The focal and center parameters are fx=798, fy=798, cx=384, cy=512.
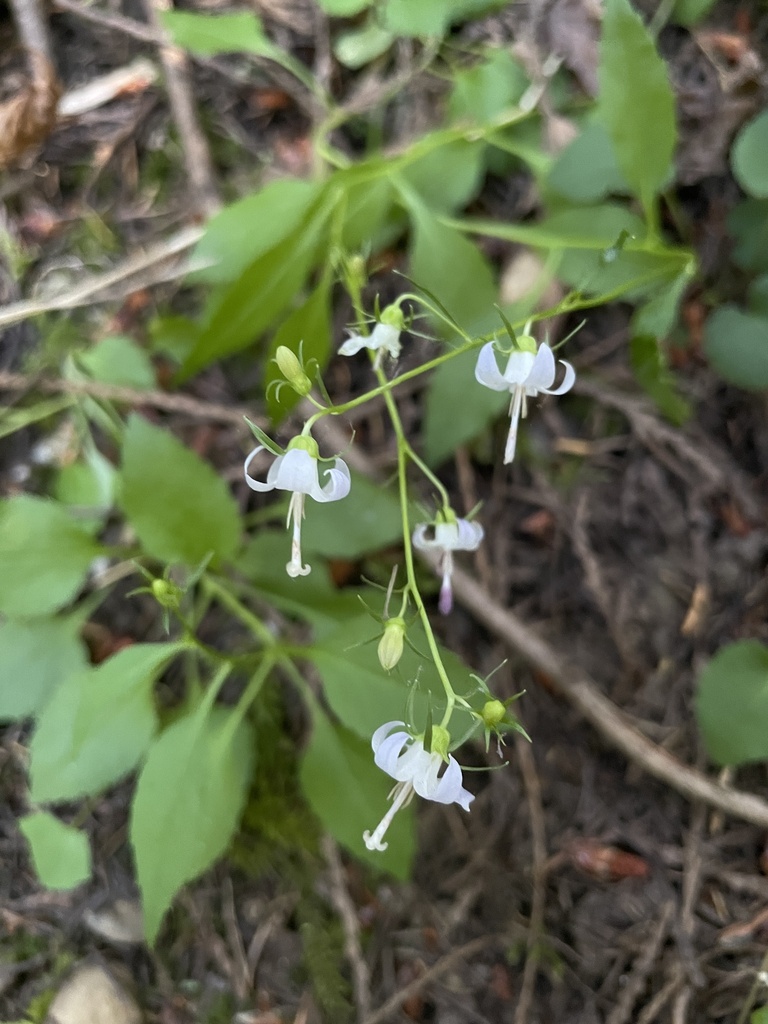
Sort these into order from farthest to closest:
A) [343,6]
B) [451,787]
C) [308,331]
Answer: [343,6]
[308,331]
[451,787]

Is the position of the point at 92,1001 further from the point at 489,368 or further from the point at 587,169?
the point at 587,169

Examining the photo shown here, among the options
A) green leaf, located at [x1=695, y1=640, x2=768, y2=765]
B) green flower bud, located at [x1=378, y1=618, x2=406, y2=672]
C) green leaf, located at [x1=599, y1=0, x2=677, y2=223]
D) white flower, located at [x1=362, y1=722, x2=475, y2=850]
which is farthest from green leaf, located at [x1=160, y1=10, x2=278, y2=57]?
green leaf, located at [x1=695, y1=640, x2=768, y2=765]

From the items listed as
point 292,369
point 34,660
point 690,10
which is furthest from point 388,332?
point 690,10

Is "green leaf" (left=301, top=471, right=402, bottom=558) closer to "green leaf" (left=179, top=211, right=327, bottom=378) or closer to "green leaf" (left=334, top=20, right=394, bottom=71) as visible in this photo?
"green leaf" (left=179, top=211, right=327, bottom=378)

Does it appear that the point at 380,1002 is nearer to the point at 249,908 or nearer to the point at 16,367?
the point at 249,908

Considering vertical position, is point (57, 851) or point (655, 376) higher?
point (655, 376)

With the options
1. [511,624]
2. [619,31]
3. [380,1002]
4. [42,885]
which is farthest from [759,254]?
[42,885]
